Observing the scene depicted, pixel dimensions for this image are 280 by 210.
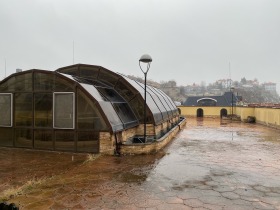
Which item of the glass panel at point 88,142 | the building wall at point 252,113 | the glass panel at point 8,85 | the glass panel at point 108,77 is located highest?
the glass panel at point 108,77

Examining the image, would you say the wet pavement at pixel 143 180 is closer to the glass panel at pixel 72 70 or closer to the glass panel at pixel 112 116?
the glass panel at pixel 112 116

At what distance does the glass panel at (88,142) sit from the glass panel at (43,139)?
1.72 metres

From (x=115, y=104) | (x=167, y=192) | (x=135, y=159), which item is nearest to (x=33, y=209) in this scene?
(x=167, y=192)

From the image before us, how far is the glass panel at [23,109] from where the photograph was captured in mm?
14414

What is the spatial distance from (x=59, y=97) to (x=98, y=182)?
6.58 metres

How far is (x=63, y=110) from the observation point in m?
13.8

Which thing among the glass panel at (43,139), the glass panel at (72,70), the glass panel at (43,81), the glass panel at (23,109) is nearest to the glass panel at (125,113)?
the glass panel at (43,81)

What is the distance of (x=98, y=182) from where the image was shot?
8789 millimetres

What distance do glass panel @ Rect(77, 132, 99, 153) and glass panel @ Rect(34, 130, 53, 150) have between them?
67.7 inches

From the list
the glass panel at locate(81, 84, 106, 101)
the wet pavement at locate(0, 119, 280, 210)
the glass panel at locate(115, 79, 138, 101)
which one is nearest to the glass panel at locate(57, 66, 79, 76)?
the glass panel at locate(115, 79, 138, 101)

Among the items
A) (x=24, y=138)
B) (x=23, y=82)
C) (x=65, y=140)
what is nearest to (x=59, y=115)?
(x=65, y=140)

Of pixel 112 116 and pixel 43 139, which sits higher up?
pixel 112 116

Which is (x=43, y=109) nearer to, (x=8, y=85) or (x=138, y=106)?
(x=8, y=85)

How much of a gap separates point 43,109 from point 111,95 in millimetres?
4187
